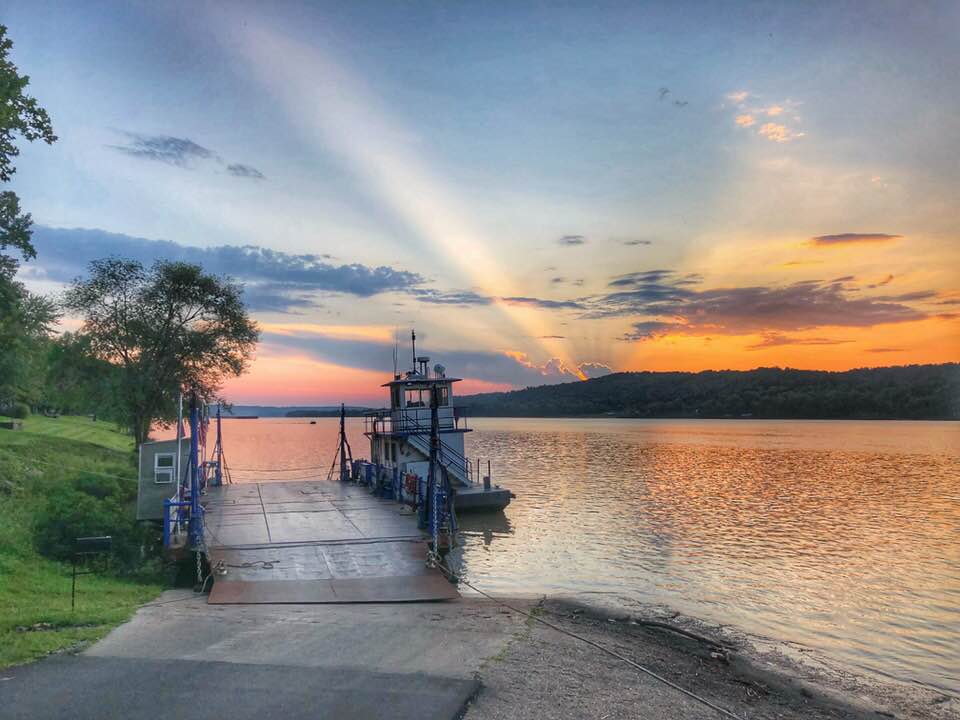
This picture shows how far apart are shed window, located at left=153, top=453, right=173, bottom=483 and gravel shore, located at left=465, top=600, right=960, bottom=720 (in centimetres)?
1756

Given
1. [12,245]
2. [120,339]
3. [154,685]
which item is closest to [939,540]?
[154,685]

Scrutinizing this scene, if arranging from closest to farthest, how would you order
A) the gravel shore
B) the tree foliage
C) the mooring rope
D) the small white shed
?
the gravel shore, the mooring rope, the small white shed, the tree foliage

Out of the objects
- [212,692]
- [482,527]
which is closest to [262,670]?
[212,692]

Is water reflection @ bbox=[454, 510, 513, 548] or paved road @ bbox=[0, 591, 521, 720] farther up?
paved road @ bbox=[0, 591, 521, 720]

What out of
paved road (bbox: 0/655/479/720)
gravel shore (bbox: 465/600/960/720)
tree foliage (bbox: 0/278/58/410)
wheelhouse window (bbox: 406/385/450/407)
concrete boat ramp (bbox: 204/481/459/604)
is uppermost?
tree foliage (bbox: 0/278/58/410)

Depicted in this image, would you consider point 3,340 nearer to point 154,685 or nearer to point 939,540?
point 154,685

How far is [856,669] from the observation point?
15812 millimetres

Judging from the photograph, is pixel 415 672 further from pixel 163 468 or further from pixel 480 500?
pixel 480 500

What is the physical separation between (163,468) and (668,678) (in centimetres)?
2205

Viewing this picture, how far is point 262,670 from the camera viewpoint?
10.7 m

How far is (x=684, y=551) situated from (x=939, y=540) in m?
13.2

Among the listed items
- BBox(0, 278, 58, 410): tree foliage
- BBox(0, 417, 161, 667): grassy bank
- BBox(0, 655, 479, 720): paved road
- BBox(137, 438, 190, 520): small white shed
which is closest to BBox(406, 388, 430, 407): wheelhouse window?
BBox(137, 438, 190, 520): small white shed

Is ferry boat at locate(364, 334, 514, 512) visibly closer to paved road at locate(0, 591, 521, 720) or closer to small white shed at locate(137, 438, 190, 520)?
small white shed at locate(137, 438, 190, 520)

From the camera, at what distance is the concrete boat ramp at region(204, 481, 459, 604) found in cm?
1714
